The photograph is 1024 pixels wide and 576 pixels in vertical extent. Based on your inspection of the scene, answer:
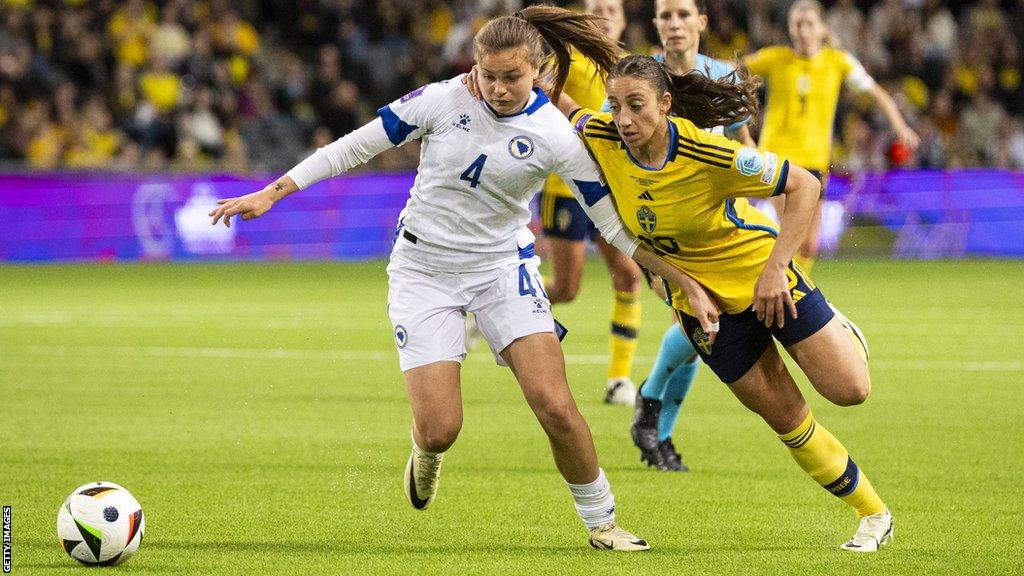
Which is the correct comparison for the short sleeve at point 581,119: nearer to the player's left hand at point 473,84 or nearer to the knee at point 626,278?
the player's left hand at point 473,84

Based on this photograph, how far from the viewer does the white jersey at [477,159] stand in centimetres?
561

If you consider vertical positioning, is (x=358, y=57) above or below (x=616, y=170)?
below

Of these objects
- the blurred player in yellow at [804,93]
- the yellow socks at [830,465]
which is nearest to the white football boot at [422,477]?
the yellow socks at [830,465]

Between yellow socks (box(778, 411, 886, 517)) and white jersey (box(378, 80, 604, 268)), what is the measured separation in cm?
120

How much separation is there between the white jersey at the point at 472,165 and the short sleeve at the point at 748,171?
42 cm

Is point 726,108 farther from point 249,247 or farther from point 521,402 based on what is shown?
point 249,247

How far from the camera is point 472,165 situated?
564cm

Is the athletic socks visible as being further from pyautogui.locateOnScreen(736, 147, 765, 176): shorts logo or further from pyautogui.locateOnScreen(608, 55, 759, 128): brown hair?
pyautogui.locateOnScreen(608, 55, 759, 128): brown hair

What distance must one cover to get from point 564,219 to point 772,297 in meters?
4.07

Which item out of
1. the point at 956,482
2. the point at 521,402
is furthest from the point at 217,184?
the point at 956,482

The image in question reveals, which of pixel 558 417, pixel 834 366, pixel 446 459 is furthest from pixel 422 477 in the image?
pixel 834 366

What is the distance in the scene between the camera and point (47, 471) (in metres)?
7.18

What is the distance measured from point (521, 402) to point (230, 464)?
2638 millimetres

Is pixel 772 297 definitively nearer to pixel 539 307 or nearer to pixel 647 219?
pixel 647 219
